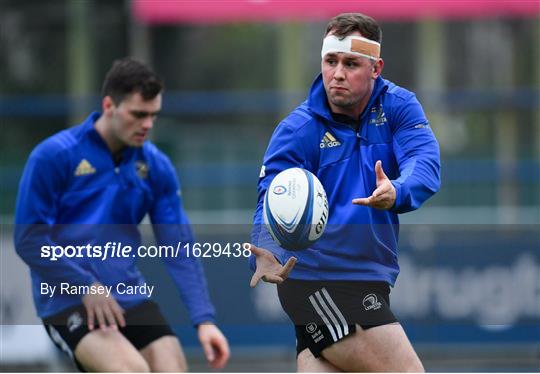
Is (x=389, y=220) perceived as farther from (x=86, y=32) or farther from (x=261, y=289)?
(x=86, y=32)

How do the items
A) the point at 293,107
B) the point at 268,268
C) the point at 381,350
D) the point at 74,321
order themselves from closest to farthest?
the point at 268,268 → the point at 381,350 → the point at 74,321 → the point at 293,107

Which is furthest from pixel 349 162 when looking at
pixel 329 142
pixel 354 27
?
pixel 354 27

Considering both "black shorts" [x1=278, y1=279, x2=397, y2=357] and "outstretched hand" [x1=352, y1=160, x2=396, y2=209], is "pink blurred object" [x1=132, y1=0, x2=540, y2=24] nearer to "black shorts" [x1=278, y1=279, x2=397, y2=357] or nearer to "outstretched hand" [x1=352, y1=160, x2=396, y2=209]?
"black shorts" [x1=278, y1=279, x2=397, y2=357]

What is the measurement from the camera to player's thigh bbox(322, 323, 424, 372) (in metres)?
5.36

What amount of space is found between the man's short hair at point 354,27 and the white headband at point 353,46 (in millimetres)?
23

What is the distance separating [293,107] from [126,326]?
29.7 feet

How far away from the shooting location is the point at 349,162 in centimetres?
546

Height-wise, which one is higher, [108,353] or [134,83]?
[134,83]

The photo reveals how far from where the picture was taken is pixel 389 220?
5547 millimetres

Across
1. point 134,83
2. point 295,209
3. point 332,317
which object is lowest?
point 332,317

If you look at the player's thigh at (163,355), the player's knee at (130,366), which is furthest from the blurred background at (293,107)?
the player's knee at (130,366)

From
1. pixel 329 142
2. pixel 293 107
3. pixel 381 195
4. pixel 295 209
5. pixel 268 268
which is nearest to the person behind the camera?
pixel 381 195

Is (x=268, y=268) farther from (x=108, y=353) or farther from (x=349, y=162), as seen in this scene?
(x=108, y=353)

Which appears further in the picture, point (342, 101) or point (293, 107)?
point (293, 107)
